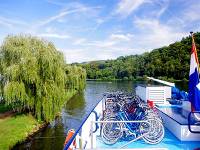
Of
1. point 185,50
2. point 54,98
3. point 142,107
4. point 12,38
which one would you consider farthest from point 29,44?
point 185,50

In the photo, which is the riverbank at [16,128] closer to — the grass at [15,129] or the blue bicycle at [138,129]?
the grass at [15,129]

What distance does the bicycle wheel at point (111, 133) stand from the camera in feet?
→ 22.7

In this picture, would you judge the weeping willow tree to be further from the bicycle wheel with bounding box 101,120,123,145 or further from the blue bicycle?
the bicycle wheel with bounding box 101,120,123,145

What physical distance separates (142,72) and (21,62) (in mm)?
92001

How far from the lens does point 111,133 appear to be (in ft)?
23.0

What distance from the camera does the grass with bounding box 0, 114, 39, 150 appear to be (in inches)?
567

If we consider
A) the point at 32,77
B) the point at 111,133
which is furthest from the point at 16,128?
the point at 111,133

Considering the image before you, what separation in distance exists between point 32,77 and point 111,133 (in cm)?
1223

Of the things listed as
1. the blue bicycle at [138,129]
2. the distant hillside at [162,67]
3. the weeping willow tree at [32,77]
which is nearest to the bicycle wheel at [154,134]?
the blue bicycle at [138,129]

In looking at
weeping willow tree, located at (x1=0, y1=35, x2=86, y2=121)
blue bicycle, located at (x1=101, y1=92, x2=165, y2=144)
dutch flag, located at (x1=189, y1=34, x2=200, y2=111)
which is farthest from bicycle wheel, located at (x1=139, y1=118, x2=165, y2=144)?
weeping willow tree, located at (x1=0, y1=35, x2=86, y2=121)

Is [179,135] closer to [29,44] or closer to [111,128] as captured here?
[111,128]

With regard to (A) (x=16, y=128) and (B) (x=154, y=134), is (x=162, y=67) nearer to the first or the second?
(A) (x=16, y=128)

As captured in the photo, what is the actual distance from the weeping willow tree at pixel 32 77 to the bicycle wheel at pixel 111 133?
1201 centimetres

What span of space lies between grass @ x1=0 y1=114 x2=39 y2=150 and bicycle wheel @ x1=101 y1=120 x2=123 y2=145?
8140mm
